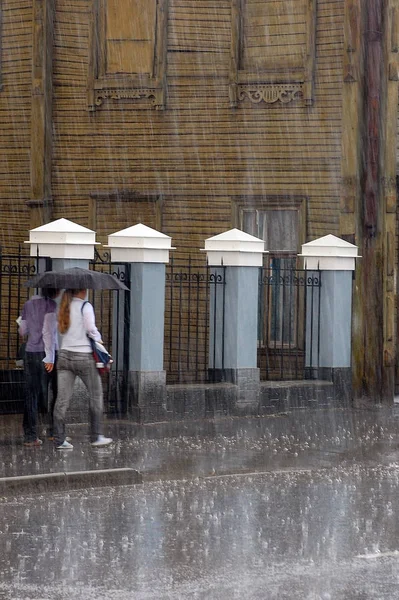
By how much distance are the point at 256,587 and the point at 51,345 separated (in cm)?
656

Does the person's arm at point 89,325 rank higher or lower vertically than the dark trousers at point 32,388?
higher

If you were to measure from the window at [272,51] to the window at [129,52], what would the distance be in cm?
128

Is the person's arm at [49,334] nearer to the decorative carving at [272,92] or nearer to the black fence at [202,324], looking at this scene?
the black fence at [202,324]

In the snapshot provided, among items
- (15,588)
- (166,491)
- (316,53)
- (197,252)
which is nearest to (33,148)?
(197,252)

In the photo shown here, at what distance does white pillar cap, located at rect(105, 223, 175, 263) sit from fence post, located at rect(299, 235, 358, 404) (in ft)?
10.1

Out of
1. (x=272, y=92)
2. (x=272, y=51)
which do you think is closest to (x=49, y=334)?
(x=272, y=92)

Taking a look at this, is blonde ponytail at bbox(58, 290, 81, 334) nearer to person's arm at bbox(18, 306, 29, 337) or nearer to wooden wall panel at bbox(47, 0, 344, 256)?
person's arm at bbox(18, 306, 29, 337)

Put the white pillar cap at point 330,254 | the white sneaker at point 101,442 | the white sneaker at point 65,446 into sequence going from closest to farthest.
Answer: the white sneaker at point 65,446 < the white sneaker at point 101,442 < the white pillar cap at point 330,254

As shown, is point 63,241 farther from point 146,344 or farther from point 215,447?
point 215,447

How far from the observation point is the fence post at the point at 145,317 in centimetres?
1584

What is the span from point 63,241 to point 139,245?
104cm

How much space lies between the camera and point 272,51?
67.5 ft

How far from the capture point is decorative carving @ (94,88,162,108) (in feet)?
69.3

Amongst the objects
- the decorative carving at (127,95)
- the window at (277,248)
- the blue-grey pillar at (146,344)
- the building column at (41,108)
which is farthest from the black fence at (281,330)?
the building column at (41,108)
